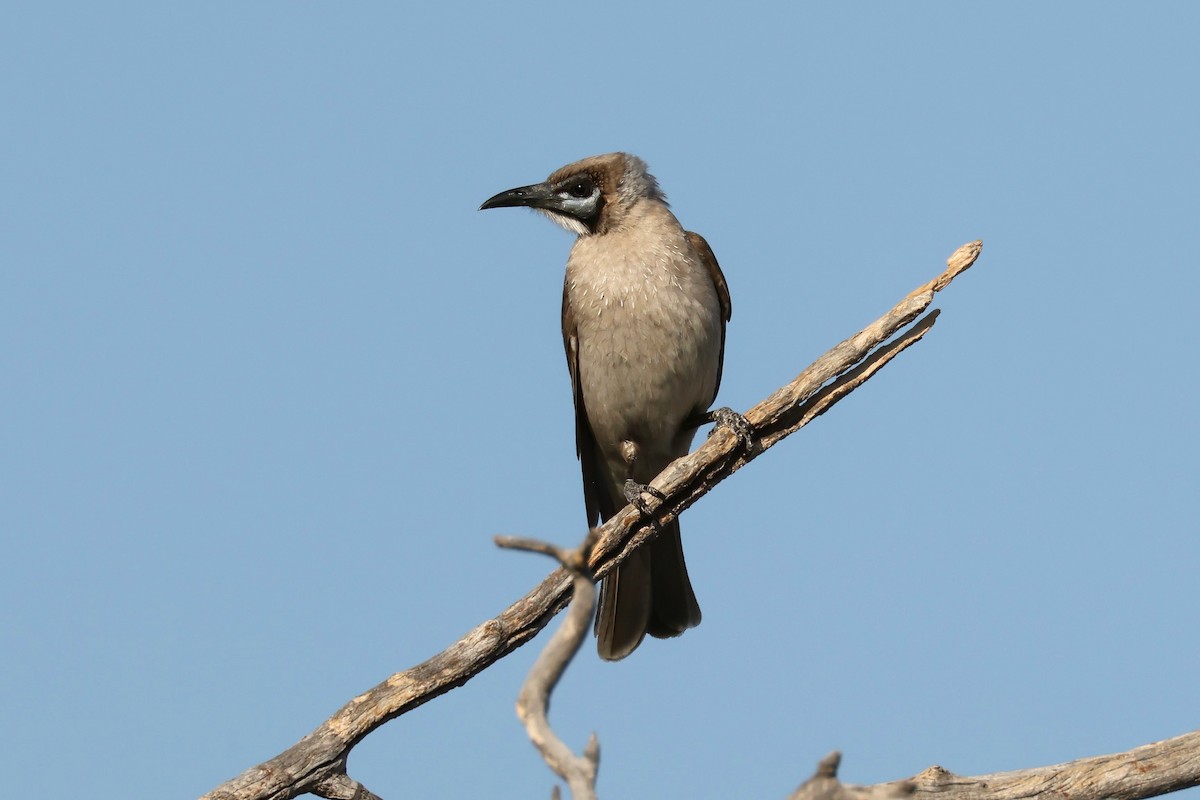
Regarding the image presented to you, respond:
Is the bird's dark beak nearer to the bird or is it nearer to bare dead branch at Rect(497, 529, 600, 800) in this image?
the bird

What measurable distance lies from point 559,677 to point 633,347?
4.56 meters

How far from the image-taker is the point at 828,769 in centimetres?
404

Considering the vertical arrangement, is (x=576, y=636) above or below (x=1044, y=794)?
above

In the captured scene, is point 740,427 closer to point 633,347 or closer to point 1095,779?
point 633,347

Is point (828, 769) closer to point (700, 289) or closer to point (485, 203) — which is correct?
point (700, 289)

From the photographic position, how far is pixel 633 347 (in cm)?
834

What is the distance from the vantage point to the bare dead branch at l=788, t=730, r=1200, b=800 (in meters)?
5.41

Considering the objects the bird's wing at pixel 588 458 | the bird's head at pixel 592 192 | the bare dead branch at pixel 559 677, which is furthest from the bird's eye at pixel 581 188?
the bare dead branch at pixel 559 677

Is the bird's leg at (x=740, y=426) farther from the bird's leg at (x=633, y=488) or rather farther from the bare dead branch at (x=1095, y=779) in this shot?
the bare dead branch at (x=1095, y=779)

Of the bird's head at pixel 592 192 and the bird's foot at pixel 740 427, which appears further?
the bird's head at pixel 592 192

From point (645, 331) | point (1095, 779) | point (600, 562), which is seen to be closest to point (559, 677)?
point (1095, 779)

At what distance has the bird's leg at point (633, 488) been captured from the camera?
279 inches

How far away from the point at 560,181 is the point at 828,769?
5.74m

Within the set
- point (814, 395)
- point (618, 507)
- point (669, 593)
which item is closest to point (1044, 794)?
point (814, 395)
